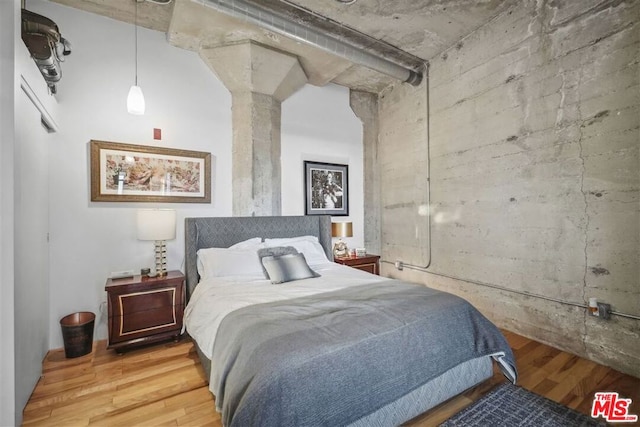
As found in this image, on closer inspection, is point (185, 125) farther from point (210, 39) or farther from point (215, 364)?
point (215, 364)

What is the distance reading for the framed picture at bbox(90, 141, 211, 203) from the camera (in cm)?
278

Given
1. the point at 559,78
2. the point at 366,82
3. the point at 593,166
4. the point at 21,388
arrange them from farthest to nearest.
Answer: the point at 366,82, the point at 559,78, the point at 593,166, the point at 21,388

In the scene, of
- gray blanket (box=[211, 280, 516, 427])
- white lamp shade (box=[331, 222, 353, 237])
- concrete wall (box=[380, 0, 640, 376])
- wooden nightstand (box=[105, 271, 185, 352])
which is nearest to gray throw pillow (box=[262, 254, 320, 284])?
gray blanket (box=[211, 280, 516, 427])

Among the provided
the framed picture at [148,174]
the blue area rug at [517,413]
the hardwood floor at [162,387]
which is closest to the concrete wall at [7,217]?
the hardwood floor at [162,387]

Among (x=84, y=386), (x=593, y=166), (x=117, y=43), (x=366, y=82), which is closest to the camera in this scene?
(x=84, y=386)

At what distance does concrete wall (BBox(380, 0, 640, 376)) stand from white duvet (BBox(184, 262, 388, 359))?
1558mm

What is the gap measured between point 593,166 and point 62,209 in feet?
15.6

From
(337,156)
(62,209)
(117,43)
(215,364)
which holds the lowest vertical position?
(215,364)

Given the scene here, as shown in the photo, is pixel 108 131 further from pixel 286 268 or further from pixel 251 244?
pixel 286 268

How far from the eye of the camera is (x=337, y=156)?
→ 4387mm

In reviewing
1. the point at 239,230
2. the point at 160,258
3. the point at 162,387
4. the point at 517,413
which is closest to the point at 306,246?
the point at 239,230

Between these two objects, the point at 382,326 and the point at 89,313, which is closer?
the point at 382,326

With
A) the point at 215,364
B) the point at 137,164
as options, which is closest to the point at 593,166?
the point at 215,364

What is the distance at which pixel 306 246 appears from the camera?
11.0 ft
